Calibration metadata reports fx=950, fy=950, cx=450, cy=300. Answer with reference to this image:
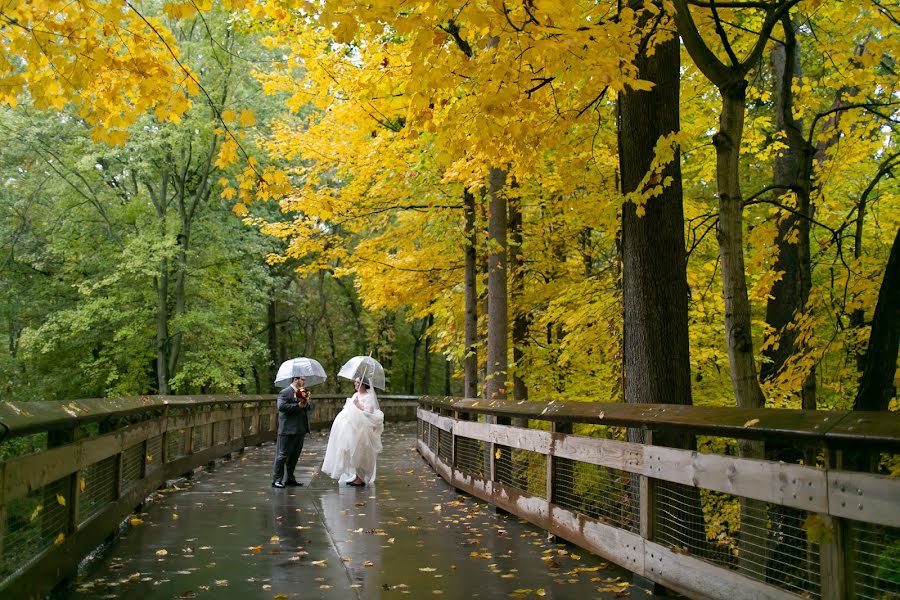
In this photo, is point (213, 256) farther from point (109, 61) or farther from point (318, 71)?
point (109, 61)

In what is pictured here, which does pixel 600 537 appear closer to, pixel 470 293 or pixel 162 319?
pixel 470 293

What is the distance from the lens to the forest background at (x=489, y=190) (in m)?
7.91

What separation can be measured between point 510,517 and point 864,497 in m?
6.29

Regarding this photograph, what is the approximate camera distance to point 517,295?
730 inches

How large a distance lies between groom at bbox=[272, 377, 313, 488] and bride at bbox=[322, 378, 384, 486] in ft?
1.76

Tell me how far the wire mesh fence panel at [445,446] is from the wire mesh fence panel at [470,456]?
507mm

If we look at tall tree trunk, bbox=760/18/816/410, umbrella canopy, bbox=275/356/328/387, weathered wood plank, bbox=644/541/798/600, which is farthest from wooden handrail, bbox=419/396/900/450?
umbrella canopy, bbox=275/356/328/387

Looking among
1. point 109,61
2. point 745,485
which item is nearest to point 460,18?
point 109,61

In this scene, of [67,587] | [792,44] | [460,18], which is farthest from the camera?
[792,44]

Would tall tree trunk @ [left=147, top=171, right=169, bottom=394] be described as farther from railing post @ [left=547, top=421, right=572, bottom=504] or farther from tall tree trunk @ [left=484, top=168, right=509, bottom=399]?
railing post @ [left=547, top=421, right=572, bottom=504]

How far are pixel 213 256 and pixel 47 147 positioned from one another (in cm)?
631

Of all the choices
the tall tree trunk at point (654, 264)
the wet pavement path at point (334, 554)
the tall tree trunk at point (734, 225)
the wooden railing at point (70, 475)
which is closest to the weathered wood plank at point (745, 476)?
the wet pavement path at point (334, 554)

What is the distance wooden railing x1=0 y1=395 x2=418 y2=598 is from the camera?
5.10m

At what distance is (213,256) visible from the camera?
107ft
